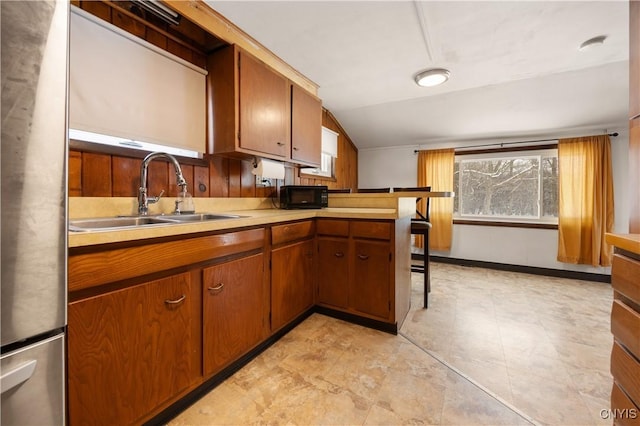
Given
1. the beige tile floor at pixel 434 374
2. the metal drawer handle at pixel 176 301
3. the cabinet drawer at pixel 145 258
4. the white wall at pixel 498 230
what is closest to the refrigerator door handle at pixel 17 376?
the cabinet drawer at pixel 145 258

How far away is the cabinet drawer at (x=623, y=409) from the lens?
706mm

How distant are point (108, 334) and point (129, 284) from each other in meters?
0.18

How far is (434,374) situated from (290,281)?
41.3 inches

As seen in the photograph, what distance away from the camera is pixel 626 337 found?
742 millimetres

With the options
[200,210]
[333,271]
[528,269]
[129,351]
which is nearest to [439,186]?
[528,269]

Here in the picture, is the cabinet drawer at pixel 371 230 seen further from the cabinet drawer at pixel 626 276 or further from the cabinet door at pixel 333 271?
the cabinet drawer at pixel 626 276

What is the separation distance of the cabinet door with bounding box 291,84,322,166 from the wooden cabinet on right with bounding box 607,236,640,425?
2.11 m

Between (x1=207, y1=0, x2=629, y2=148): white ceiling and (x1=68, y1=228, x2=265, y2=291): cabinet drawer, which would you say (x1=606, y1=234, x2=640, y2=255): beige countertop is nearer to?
(x1=68, y1=228, x2=265, y2=291): cabinet drawer

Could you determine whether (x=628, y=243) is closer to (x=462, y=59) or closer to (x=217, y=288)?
(x=217, y=288)

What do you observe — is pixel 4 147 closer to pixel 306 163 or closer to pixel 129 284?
pixel 129 284

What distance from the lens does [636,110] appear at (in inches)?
38.9

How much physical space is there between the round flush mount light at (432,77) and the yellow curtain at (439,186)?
1599 mm

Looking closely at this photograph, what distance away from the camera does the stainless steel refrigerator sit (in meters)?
0.46

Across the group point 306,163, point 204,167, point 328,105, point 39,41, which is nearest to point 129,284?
point 39,41
